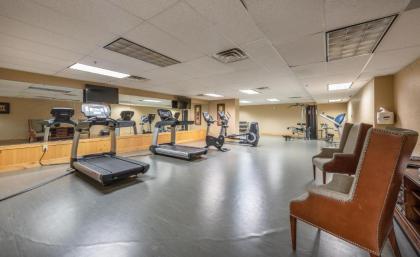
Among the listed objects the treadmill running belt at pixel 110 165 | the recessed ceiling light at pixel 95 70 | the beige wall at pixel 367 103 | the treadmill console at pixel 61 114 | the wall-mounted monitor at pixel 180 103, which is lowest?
the treadmill running belt at pixel 110 165

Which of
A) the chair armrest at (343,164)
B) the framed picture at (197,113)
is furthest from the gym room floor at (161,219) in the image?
the framed picture at (197,113)

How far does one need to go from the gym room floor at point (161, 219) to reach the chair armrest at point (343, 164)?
1.83 ft

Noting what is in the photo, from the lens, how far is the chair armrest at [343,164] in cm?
260

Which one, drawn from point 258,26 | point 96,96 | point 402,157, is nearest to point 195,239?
point 402,157

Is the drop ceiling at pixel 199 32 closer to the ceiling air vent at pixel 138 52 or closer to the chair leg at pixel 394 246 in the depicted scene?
the ceiling air vent at pixel 138 52

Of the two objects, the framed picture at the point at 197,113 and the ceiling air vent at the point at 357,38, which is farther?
the framed picture at the point at 197,113

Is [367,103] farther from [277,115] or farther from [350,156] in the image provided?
[277,115]

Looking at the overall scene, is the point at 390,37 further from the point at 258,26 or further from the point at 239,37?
the point at 239,37

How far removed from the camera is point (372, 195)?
43.4 inches

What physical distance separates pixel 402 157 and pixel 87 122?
4.47 metres

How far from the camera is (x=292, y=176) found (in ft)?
11.5

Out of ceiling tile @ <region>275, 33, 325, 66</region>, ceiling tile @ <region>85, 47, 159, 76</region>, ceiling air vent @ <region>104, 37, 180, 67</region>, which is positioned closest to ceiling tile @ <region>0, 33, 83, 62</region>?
ceiling tile @ <region>85, 47, 159, 76</region>

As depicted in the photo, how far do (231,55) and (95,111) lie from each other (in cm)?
307

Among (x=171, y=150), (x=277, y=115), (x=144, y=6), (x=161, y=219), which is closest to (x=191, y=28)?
(x=144, y=6)
